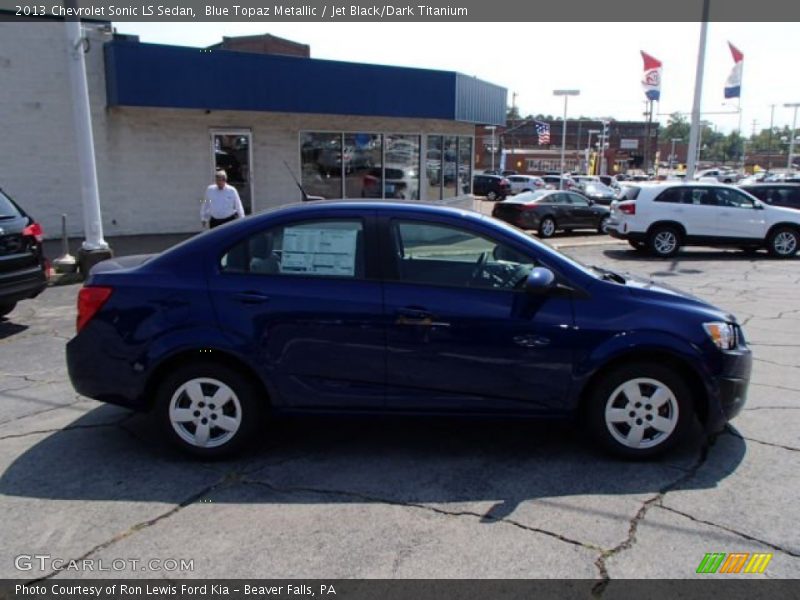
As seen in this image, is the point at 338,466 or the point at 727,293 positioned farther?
the point at 727,293

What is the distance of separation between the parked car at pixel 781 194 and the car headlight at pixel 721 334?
16.2 meters

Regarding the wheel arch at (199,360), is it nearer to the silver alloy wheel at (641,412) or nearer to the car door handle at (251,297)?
the car door handle at (251,297)

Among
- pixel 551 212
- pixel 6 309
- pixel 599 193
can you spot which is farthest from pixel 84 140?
pixel 599 193

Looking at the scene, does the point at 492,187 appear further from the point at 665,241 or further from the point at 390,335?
the point at 390,335

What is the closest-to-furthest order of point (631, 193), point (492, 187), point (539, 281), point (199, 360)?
point (539, 281) → point (199, 360) → point (631, 193) → point (492, 187)

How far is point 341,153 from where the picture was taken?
56.2ft

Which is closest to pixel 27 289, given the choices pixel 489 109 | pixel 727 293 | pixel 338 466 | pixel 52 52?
pixel 338 466

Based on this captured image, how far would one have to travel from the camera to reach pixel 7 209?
750 centimetres

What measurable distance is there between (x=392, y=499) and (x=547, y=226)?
16.9 metres

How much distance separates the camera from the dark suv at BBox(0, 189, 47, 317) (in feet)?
23.5

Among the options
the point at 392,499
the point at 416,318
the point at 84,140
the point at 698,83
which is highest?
the point at 698,83
